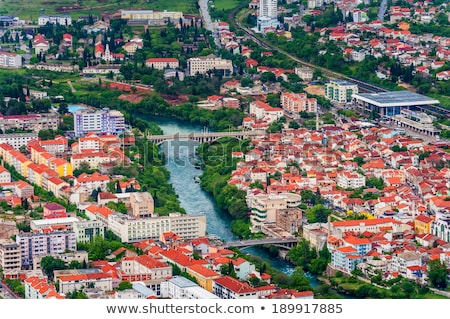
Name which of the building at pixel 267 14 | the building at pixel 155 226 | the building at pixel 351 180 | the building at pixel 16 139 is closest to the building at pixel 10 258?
the building at pixel 155 226

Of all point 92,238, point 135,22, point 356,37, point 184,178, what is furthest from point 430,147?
point 135,22

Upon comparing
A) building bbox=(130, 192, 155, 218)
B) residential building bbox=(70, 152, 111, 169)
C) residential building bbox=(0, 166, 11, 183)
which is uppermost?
building bbox=(130, 192, 155, 218)

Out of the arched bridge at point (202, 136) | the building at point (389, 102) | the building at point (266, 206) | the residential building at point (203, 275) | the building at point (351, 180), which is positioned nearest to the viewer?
the residential building at point (203, 275)

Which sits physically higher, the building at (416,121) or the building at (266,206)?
the building at (266,206)

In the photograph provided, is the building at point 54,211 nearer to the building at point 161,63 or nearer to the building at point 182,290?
the building at point 182,290

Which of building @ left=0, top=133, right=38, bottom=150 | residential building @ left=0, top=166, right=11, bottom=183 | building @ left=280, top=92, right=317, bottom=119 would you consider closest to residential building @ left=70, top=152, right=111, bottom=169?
residential building @ left=0, top=166, right=11, bottom=183

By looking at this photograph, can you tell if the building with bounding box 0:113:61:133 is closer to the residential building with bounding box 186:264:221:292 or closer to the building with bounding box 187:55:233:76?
the building with bounding box 187:55:233:76
